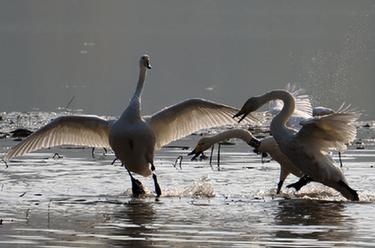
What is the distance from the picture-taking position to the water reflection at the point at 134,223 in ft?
40.9

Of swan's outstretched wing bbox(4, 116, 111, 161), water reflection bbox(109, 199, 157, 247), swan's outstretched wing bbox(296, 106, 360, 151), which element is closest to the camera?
water reflection bbox(109, 199, 157, 247)

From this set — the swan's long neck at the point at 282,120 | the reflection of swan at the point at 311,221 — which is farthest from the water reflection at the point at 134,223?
the swan's long neck at the point at 282,120

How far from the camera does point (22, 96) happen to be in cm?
4138

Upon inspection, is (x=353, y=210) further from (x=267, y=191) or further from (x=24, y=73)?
(x=24, y=73)

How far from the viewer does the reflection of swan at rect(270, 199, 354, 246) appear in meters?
13.0

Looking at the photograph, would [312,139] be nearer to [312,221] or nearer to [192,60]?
[312,221]

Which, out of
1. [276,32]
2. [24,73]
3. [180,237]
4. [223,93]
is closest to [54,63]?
[24,73]

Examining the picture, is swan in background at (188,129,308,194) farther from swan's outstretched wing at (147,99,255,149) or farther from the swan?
the swan

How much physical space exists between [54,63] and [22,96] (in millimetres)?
26171

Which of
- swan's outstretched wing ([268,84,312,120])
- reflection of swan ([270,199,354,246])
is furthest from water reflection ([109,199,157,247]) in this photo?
swan's outstretched wing ([268,84,312,120])

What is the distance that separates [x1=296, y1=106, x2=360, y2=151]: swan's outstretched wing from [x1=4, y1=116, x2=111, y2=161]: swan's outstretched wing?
3.38 m

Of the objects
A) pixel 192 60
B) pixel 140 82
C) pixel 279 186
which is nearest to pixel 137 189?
pixel 140 82

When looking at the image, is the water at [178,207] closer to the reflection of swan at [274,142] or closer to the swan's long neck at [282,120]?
the reflection of swan at [274,142]

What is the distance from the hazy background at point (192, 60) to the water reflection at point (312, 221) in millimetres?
18221
